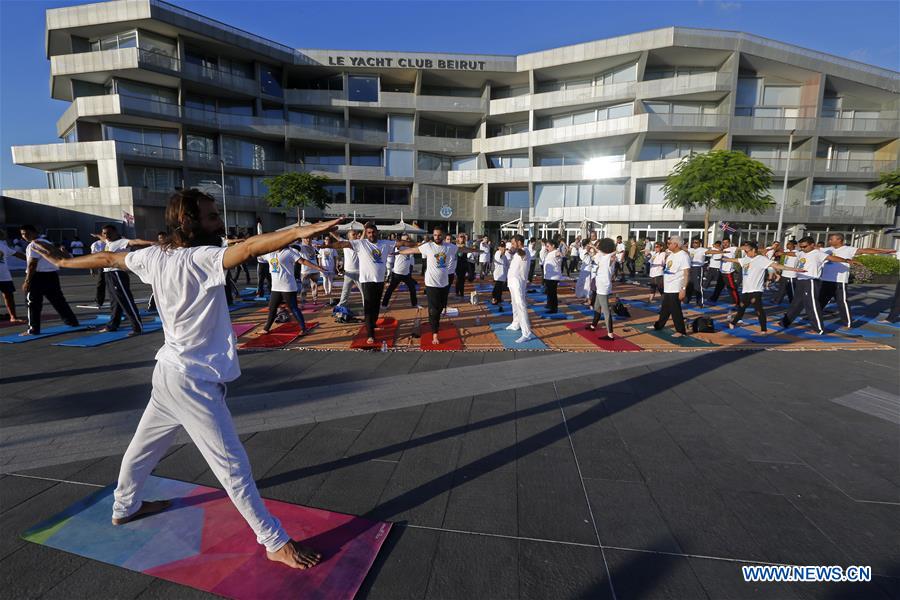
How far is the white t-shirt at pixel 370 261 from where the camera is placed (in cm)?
696

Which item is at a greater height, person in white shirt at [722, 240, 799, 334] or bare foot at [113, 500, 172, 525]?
person in white shirt at [722, 240, 799, 334]

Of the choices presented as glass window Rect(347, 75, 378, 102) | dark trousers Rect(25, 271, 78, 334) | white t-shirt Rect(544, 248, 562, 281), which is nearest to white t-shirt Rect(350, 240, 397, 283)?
white t-shirt Rect(544, 248, 562, 281)

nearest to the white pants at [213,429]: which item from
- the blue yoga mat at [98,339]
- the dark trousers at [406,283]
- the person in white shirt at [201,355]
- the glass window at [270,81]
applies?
the person in white shirt at [201,355]

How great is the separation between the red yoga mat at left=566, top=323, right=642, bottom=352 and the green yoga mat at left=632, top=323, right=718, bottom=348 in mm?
855

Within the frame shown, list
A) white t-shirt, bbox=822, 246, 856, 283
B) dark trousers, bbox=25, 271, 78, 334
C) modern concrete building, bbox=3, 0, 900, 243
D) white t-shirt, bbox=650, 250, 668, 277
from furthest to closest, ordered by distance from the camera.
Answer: modern concrete building, bbox=3, 0, 900, 243 < white t-shirt, bbox=650, 250, 668, 277 < white t-shirt, bbox=822, 246, 856, 283 < dark trousers, bbox=25, 271, 78, 334

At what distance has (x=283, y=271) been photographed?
294 inches

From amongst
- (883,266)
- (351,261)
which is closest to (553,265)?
(351,261)

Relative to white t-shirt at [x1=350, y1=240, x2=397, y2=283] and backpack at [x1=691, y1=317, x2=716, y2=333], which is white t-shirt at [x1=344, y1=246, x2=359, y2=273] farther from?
backpack at [x1=691, y1=317, x2=716, y2=333]

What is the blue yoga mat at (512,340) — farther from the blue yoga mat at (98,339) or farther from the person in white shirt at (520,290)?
the blue yoga mat at (98,339)

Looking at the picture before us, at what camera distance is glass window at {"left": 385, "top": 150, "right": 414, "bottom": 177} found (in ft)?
120

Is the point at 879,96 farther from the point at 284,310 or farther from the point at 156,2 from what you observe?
the point at 156,2

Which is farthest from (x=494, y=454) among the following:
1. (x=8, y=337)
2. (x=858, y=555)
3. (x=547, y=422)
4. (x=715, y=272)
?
(x=715, y=272)

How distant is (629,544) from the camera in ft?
8.02

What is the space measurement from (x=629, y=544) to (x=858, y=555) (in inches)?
51.6
